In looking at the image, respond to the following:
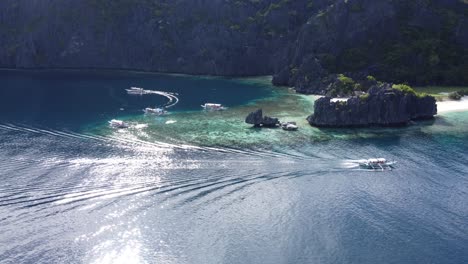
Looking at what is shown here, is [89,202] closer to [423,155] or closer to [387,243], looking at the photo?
[387,243]

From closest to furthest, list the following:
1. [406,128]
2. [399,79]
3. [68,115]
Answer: [406,128]
[68,115]
[399,79]

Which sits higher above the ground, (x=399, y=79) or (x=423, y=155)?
(x=399, y=79)

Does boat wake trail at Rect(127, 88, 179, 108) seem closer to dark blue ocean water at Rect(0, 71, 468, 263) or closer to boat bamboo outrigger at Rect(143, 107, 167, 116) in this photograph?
boat bamboo outrigger at Rect(143, 107, 167, 116)

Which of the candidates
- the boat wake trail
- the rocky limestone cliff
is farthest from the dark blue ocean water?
the boat wake trail

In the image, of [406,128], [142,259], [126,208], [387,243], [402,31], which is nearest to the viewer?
[142,259]

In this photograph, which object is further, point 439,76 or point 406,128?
point 439,76

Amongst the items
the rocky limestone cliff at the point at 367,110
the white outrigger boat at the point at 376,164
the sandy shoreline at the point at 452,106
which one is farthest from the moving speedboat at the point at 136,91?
the white outrigger boat at the point at 376,164

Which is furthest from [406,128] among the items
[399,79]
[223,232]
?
[223,232]
